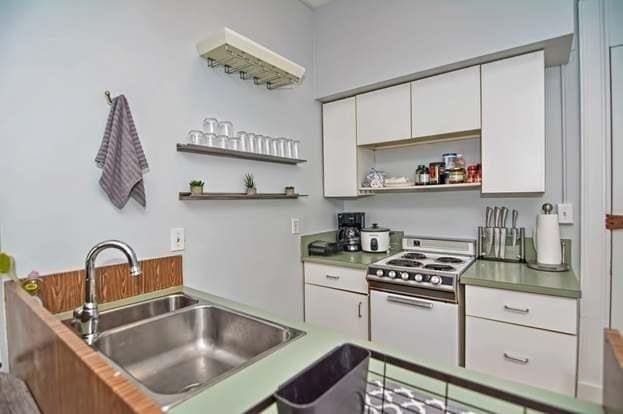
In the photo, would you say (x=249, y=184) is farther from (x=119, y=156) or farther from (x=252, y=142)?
(x=119, y=156)

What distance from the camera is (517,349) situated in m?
1.64

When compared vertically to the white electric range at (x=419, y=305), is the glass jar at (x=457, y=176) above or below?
above

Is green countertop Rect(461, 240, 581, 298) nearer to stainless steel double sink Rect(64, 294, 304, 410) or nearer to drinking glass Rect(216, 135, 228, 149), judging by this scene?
stainless steel double sink Rect(64, 294, 304, 410)

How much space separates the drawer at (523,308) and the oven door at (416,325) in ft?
0.39

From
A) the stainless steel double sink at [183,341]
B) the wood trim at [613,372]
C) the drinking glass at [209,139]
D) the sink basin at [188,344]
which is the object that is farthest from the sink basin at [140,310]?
the wood trim at [613,372]

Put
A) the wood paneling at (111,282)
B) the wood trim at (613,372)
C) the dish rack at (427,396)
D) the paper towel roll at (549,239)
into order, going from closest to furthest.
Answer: the wood trim at (613,372) → the dish rack at (427,396) → the wood paneling at (111,282) → the paper towel roll at (549,239)

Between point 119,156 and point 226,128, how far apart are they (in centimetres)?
61

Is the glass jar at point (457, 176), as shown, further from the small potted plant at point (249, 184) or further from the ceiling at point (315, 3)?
the ceiling at point (315, 3)

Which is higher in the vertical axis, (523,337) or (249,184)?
(249,184)

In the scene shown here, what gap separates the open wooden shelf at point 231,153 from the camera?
1663 mm

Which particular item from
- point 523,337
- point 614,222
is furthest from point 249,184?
point 614,222

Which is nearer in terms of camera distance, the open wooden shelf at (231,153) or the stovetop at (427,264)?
the open wooden shelf at (231,153)

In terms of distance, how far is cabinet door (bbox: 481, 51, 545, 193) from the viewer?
1802 millimetres

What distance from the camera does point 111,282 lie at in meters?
1.42
